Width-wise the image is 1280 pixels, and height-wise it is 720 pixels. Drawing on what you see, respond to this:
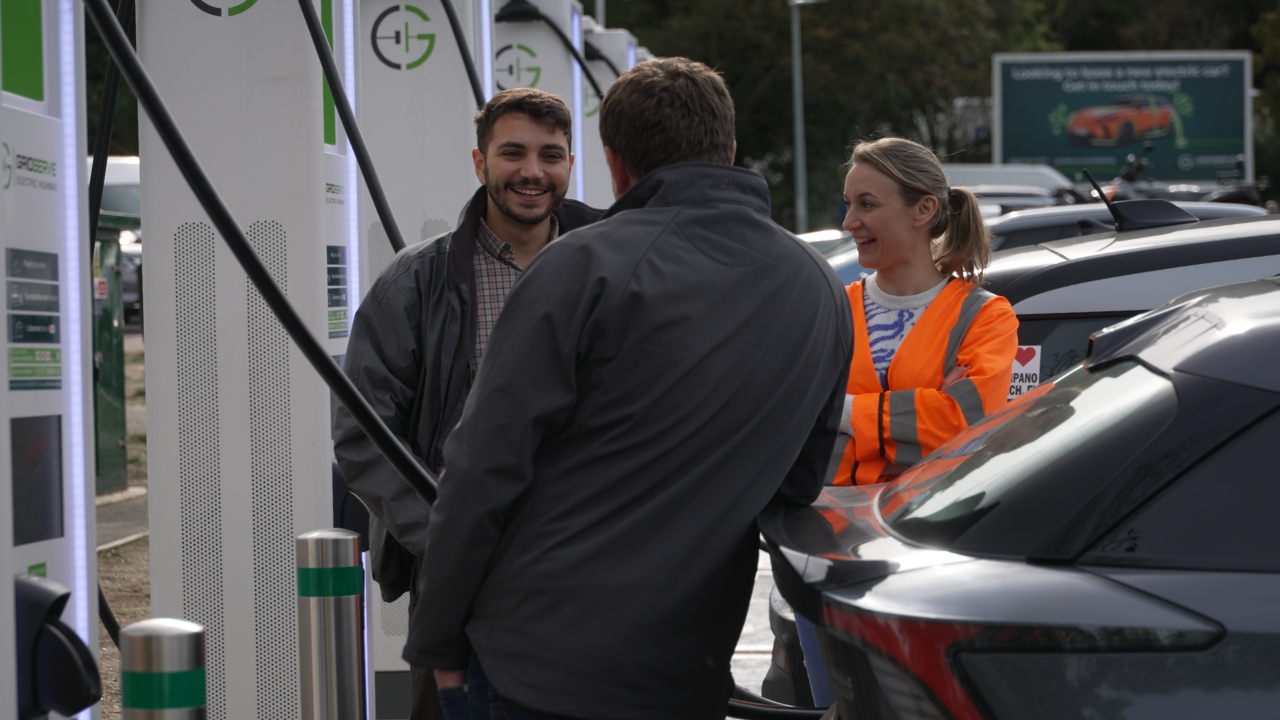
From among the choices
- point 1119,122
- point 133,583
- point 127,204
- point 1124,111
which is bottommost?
point 133,583

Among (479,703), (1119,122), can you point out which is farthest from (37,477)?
(1119,122)

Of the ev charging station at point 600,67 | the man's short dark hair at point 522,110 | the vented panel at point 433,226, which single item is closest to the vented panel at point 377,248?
the vented panel at point 433,226

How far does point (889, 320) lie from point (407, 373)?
3.92 ft

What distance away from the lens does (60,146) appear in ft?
9.54

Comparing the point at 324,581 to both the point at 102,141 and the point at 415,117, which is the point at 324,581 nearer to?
the point at 102,141

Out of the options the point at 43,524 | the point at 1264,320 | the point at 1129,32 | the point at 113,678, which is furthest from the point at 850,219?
the point at 1129,32

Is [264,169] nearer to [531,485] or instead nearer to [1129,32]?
[531,485]

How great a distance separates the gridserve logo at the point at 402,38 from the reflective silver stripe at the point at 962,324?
342 cm

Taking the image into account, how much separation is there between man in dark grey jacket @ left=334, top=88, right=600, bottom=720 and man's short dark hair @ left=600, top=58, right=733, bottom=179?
87 cm

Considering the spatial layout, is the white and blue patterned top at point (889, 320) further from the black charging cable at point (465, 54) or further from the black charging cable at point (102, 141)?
the black charging cable at point (102, 141)

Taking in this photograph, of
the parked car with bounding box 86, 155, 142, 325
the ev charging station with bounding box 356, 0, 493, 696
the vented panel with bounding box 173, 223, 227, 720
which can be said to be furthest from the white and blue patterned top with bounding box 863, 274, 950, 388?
the parked car with bounding box 86, 155, 142, 325

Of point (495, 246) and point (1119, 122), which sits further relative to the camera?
point (1119, 122)

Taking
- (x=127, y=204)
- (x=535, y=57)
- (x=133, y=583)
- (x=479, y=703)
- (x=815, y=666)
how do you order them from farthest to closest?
1. (x=127, y=204)
2. (x=535, y=57)
3. (x=133, y=583)
4. (x=815, y=666)
5. (x=479, y=703)

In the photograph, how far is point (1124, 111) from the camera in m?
33.3
